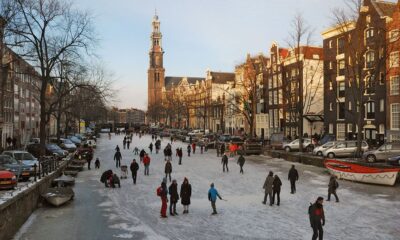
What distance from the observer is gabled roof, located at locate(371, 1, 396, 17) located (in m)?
46.3

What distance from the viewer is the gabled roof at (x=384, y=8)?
152ft

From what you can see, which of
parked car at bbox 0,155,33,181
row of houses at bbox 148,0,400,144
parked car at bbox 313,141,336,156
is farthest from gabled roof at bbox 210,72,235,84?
parked car at bbox 0,155,33,181

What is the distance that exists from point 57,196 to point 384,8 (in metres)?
41.4

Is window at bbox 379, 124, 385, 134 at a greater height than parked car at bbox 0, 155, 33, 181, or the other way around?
window at bbox 379, 124, 385, 134

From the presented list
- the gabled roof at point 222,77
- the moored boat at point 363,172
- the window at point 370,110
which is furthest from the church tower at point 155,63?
the moored boat at point 363,172

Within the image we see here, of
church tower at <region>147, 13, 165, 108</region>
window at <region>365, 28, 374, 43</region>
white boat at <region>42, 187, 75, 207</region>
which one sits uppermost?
church tower at <region>147, 13, 165, 108</region>

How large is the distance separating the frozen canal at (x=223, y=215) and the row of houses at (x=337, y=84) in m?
13.3

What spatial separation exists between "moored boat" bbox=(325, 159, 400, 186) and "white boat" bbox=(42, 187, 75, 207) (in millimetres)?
17347

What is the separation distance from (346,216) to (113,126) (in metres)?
156

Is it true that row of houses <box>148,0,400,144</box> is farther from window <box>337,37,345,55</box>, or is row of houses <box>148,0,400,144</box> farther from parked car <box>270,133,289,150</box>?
parked car <box>270,133,289,150</box>

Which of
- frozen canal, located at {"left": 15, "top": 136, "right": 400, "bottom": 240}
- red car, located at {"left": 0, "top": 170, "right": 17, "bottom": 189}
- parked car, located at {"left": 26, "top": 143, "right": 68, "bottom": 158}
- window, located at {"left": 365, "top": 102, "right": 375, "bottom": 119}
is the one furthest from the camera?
window, located at {"left": 365, "top": 102, "right": 375, "bottom": 119}

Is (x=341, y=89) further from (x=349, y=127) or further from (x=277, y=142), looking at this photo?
(x=277, y=142)

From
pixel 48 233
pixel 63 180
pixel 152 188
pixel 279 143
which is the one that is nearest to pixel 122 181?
pixel 152 188

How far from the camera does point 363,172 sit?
1053 inches
